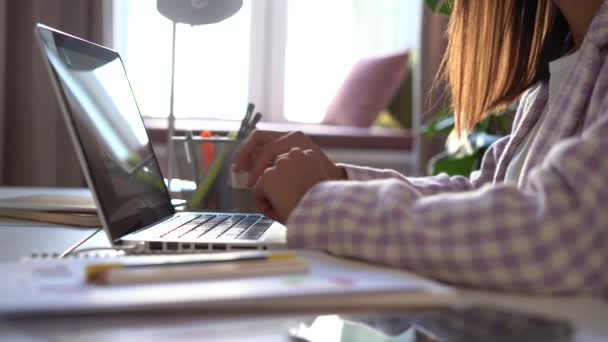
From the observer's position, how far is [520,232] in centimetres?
44

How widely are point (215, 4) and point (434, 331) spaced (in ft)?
2.72

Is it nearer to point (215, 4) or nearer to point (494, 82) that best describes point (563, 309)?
point (494, 82)

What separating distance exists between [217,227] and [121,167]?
12 centimetres

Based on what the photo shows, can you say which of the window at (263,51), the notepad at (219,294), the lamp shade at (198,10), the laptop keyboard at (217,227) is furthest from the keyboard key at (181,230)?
the window at (263,51)

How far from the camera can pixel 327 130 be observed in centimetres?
290

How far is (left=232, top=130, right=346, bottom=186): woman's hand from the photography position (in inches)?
30.5

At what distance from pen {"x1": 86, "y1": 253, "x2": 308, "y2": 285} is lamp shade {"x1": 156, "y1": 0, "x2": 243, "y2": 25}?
2.39ft

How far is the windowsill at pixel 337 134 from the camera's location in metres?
2.74

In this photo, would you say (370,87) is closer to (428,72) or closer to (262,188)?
(428,72)

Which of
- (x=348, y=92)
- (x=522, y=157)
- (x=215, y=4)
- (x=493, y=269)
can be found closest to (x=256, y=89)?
(x=348, y=92)

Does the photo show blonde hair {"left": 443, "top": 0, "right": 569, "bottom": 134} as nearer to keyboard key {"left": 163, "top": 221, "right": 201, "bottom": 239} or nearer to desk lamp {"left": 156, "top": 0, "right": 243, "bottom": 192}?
desk lamp {"left": 156, "top": 0, "right": 243, "bottom": 192}

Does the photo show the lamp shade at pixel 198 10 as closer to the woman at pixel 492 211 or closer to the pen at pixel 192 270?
the woman at pixel 492 211

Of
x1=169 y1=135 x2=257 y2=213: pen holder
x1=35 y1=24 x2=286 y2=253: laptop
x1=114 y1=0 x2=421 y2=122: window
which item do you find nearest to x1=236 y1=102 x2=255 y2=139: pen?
x1=169 y1=135 x2=257 y2=213: pen holder

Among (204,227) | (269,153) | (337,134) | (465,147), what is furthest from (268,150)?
(337,134)
